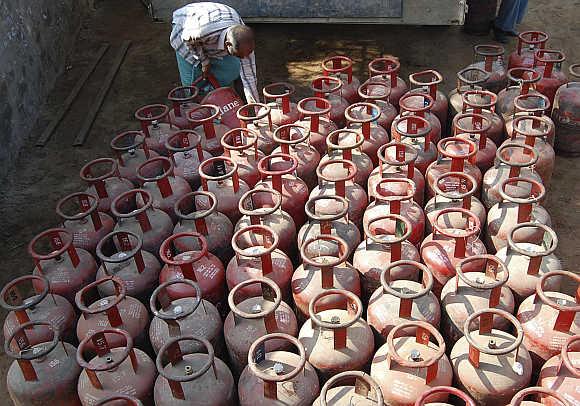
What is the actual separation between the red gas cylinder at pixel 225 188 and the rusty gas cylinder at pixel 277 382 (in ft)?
4.21

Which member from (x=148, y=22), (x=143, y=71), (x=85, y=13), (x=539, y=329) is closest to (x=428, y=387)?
(x=539, y=329)

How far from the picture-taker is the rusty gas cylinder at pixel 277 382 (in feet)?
8.03

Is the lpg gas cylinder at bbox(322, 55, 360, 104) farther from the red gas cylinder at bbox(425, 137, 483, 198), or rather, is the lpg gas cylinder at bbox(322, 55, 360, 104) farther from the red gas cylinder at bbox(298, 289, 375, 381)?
the red gas cylinder at bbox(298, 289, 375, 381)

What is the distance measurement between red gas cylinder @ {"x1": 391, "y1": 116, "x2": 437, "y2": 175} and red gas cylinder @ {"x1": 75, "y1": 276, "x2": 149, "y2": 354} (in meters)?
2.12

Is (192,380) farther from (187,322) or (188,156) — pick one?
(188,156)

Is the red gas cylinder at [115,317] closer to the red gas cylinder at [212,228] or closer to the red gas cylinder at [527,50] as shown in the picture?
the red gas cylinder at [212,228]

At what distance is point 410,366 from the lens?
2.35 metres

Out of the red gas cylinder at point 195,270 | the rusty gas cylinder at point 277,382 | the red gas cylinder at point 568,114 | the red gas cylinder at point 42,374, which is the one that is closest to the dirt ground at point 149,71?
the red gas cylinder at point 568,114

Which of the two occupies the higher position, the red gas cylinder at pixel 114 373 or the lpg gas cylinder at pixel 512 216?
the lpg gas cylinder at pixel 512 216

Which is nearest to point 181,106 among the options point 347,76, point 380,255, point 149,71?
point 347,76

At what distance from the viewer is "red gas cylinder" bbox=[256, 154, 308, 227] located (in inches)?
142

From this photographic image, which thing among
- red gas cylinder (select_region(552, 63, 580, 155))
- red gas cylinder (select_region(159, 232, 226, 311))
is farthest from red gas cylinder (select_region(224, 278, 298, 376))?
red gas cylinder (select_region(552, 63, 580, 155))

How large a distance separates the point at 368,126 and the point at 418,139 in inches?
14.9

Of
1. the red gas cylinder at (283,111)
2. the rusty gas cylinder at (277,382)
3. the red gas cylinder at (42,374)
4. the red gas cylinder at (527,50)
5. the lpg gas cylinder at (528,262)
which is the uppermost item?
the red gas cylinder at (527,50)
